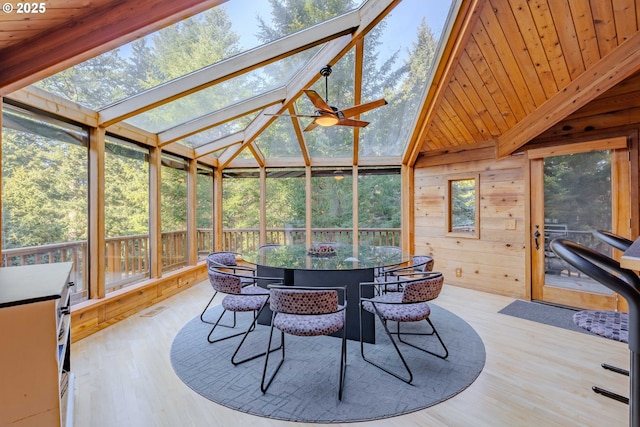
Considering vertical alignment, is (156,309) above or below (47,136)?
below

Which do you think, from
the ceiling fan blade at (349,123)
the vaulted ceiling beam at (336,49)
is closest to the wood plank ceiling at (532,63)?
the vaulted ceiling beam at (336,49)

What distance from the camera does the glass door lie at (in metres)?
3.45

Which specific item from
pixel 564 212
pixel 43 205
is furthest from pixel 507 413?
pixel 43 205

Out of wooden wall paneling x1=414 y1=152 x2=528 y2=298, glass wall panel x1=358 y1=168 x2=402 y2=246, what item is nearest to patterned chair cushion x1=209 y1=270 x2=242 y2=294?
glass wall panel x1=358 y1=168 x2=402 y2=246

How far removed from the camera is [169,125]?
404 centimetres

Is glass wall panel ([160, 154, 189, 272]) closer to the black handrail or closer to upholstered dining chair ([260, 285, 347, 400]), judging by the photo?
upholstered dining chair ([260, 285, 347, 400])

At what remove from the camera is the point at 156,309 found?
3.83 m

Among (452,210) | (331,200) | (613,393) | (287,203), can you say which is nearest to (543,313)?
(613,393)

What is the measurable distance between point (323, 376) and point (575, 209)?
3928 mm

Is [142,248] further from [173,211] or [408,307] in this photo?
[408,307]

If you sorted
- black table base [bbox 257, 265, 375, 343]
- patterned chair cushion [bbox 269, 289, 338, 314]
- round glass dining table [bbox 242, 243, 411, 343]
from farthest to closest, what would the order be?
1. black table base [bbox 257, 265, 375, 343]
2. round glass dining table [bbox 242, 243, 411, 343]
3. patterned chair cushion [bbox 269, 289, 338, 314]

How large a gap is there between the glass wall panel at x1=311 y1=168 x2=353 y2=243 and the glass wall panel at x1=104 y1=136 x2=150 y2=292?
2.94 metres

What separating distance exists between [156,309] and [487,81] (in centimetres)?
533

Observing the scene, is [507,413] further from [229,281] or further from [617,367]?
[229,281]
